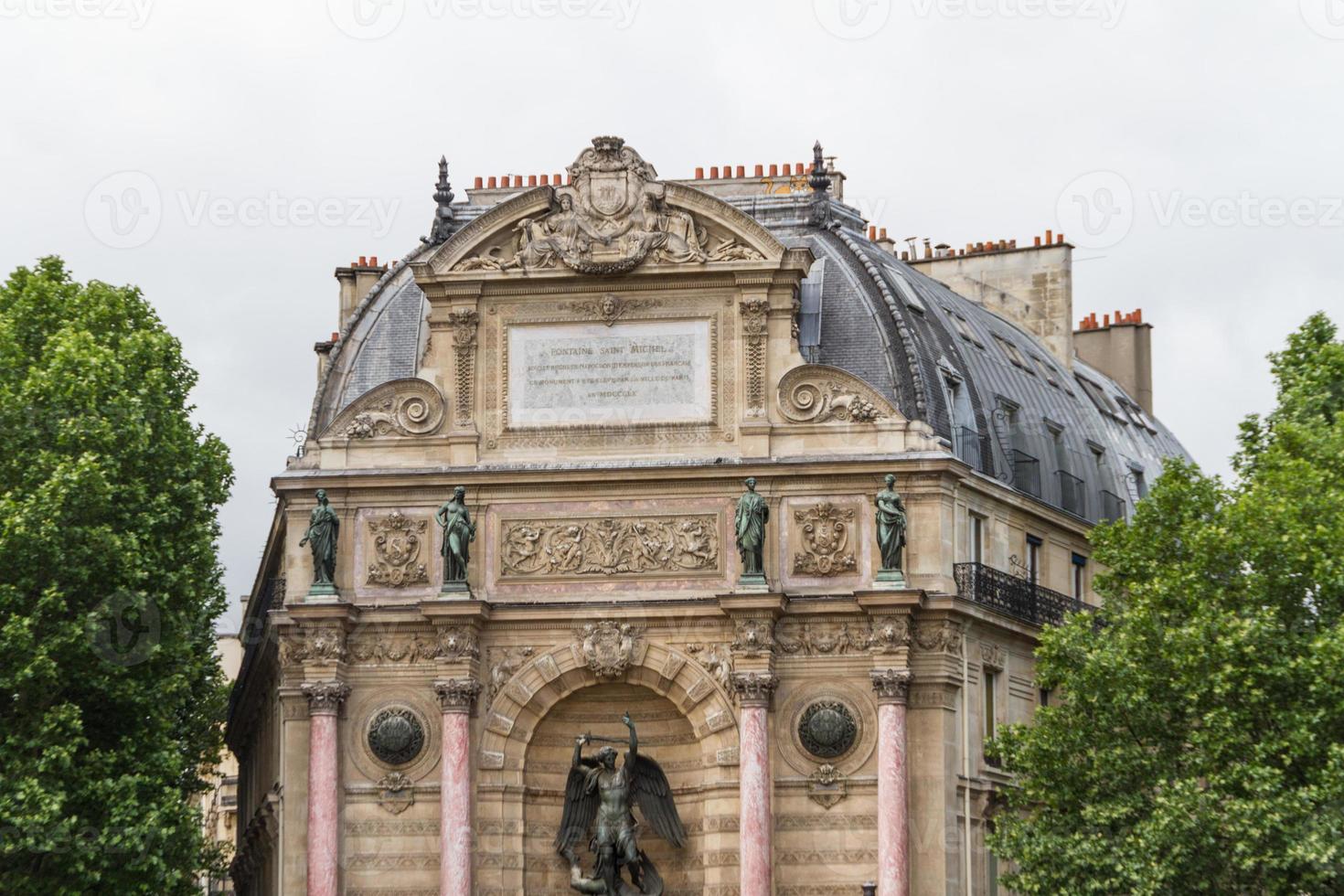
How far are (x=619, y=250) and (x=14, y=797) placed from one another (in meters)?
15.7

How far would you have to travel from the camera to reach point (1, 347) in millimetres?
62281

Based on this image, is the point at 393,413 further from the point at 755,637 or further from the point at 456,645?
the point at 755,637

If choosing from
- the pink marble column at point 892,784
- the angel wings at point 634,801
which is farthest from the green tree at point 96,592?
the pink marble column at point 892,784

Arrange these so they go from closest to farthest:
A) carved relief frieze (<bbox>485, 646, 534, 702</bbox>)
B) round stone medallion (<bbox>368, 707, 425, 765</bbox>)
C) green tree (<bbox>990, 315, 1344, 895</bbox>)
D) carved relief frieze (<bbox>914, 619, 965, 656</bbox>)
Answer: green tree (<bbox>990, 315, 1344, 895</bbox>) < carved relief frieze (<bbox>914, 619, 965, 656</bbox>) < round stone medallion (<bbox>368, 707, 425, 765</bbox>) < carved relief frieze (<bbox>485, 646, 534, 702</bbox>)

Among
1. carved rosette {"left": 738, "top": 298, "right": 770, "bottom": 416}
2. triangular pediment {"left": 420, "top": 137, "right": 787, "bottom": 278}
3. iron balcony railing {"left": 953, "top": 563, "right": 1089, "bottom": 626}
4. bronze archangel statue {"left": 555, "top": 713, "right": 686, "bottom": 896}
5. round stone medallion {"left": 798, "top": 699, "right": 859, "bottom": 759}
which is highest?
triangular pediment {"left": 420, "top": 137, "right": 787, "bottom": 278}

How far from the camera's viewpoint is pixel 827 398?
62.5m

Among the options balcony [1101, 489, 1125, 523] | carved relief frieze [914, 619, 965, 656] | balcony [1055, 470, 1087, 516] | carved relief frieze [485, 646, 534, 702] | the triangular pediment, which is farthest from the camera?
balcony [1101, 489, 1125, 523]

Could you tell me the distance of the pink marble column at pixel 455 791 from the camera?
60.7 metres

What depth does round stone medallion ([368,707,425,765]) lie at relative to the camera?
62000mm

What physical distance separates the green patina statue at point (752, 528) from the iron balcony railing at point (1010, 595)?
3979 mm

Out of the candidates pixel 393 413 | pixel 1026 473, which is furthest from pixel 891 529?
pixel 393 413

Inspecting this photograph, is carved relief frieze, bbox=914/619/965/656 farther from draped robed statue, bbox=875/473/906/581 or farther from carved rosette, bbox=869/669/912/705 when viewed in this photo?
draped robed statue, bbox=875/473/906/581

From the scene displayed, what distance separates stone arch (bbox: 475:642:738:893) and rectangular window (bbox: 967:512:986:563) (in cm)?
603

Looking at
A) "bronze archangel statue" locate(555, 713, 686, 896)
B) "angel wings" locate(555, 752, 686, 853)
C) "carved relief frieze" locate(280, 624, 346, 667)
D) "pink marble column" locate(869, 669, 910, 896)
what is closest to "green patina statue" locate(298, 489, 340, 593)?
"carved relief frieze" locate(280, 624, 346, 667)
